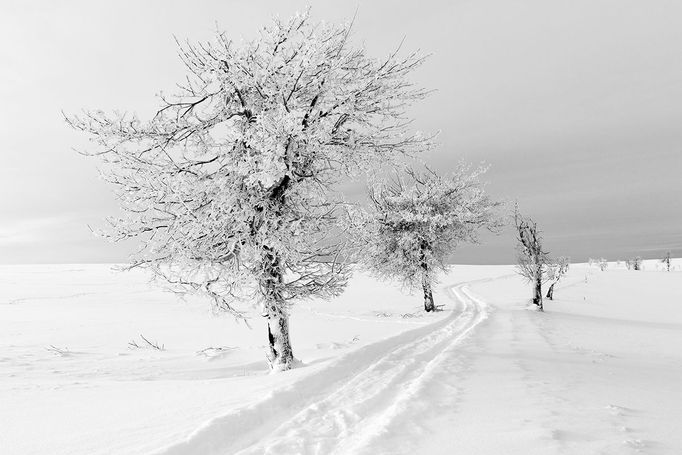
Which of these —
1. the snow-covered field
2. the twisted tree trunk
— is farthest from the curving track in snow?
the twisted tree trunk

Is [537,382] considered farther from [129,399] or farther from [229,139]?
[229,139]

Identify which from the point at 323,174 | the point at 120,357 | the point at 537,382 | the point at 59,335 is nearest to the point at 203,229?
the point at 323,174

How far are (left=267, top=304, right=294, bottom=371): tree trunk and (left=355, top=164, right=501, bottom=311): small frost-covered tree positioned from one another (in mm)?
15416

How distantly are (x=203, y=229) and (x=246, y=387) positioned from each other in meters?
3.96

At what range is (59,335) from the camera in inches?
658

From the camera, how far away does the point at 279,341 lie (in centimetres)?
1102

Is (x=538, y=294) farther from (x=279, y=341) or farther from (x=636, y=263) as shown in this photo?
(x=636, y=263)

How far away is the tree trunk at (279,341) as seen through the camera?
1070cm

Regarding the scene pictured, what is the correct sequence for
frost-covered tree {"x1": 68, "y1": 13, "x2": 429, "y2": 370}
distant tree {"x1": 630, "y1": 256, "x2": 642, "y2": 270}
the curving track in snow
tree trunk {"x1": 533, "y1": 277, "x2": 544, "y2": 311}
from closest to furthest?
the curving track in snow < frost-covered tree {"x1": 68, "y1": 13, "x2": 429, "y2": 370} < tree trunk {"x1": 533, "y1": 277, "x2": 544, "y2": 311} < distant tree {"x1": 630, "y1": 256, "x2": 642, "y2": 270}

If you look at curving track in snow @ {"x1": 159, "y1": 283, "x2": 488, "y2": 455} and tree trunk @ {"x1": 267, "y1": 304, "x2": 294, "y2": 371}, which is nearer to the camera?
curving track in snow @ {"x1": 159, "y1": 283, "x2": 488, "y2": 455}

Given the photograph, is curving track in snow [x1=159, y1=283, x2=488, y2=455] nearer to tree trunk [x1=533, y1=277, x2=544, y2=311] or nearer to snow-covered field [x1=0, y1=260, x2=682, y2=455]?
snow-covered field [x1=0, y1=260, x2=682, y2=455]

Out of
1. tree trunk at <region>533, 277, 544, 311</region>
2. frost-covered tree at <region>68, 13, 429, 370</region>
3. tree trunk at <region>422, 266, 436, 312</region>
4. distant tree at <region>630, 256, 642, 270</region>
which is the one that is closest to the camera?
frost-covered tree at <region>68, 13, 429, 370</region>

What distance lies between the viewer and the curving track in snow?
184 inches

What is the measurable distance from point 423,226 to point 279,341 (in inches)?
692
